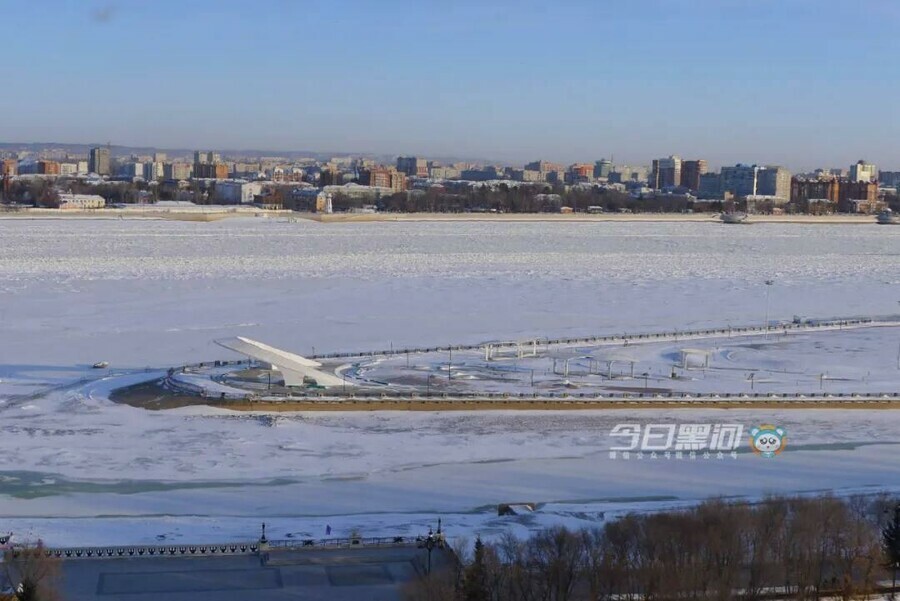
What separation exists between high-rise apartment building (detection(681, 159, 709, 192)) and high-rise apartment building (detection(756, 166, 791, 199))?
1042cm

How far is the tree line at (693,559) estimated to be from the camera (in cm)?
598

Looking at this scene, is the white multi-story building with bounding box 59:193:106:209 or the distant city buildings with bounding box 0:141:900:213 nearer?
the white multi-story building with bounding box 59:193:106:209

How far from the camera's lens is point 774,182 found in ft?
305

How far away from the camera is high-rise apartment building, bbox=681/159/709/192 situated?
347 feet

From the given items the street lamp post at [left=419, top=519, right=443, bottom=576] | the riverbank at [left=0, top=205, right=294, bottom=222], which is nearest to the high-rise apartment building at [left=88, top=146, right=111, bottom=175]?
the riverbank at [left=0, top=205, right=294, bottom=222]

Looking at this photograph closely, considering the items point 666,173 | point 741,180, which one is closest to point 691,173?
point 666,173

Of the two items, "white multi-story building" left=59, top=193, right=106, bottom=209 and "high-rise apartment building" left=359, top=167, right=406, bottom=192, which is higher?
"high-rise apartment building" left=359, top=167, right=406, bottom=192

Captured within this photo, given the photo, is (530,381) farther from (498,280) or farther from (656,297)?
(498,280)

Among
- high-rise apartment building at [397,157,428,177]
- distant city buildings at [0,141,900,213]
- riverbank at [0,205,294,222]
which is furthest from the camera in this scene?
high-rise apartment building at [397,157,428,177]

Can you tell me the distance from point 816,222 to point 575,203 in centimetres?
1369

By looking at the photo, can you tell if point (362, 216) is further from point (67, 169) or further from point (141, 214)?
point (67, 169)

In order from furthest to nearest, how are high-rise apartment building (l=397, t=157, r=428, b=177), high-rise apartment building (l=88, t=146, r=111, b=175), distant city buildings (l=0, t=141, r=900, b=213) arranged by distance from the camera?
high-rise apartment building (l=397, t=157, r=428, b=177) < high-rise apartment building (l=88, t=146, r=111, b=175) < distant city buildings (l=0, t=141, r=900, b=213)

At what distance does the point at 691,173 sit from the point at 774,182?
14.6 metres

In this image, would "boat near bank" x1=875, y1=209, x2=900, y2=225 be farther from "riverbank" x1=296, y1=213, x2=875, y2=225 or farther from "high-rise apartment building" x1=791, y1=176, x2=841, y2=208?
"high-rise apartment building" x1=791, y1=176, x2=841, y2=208
